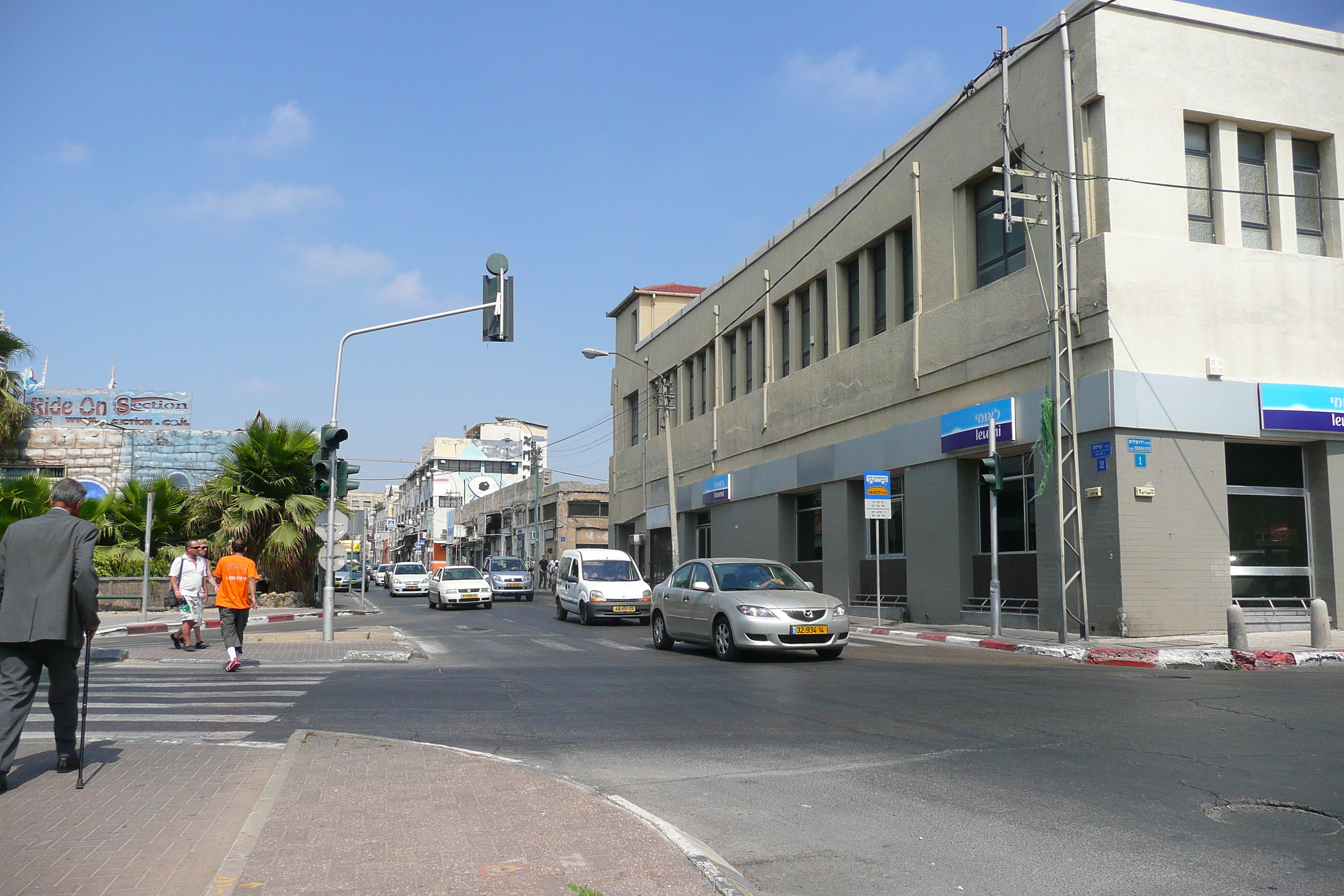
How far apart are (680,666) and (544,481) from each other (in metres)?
59.7

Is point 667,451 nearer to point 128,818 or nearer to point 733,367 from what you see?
point 733,367

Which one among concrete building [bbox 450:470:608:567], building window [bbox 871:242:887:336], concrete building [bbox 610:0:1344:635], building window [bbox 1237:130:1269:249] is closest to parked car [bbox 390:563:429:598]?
concrete building [bbox 450:470:608:567]

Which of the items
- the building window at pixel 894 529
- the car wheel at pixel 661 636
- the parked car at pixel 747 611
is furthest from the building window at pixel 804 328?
the parked car at pixel 747 611

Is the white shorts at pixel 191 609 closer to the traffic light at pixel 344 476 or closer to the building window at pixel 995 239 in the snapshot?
the traffic light at pixel 344 476

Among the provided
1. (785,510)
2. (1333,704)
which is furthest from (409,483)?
(1333,704)

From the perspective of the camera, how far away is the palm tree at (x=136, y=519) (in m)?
31.0

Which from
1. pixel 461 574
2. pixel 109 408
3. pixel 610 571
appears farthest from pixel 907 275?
pixel 109 408

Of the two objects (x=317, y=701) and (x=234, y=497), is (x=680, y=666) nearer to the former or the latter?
(x=317, y=701)

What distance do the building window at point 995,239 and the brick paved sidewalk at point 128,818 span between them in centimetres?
1806

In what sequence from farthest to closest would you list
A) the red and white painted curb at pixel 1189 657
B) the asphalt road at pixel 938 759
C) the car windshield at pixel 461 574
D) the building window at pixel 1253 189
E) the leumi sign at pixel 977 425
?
the car windshield at pixel 461 574 → the leumi sign at pixel 977 425 → the building window at pixel 1253 189 → the red and white painted curb at pixel 1189 657 → the asphalt road at pixel 938 759

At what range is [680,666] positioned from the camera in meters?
14.6

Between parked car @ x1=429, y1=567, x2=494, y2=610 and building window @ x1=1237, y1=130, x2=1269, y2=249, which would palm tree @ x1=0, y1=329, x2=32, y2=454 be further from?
building window @ x1=1237, y1=130, x2=1269, y2=249

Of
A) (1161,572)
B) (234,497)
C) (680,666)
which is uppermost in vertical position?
(234,497)

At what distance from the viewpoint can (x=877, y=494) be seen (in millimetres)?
22641
